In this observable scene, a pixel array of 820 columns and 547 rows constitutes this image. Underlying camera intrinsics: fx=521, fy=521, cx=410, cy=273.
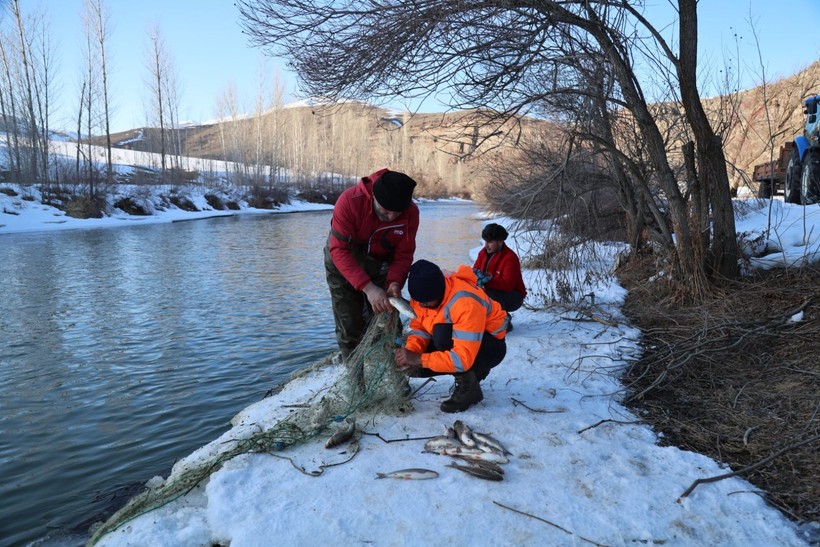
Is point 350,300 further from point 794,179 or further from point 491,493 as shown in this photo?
point 794,179

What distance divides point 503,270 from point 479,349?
7.40 feet

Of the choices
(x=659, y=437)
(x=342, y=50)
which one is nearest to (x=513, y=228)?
(x=342, y=50)

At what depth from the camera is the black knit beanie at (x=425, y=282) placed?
3.62 m

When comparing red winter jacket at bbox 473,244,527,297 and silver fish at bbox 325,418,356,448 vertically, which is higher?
red winter jacket at bbox 473,244,527,297

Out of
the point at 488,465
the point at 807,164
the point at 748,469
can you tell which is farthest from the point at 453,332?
the point at 807,164

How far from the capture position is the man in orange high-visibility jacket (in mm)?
3688

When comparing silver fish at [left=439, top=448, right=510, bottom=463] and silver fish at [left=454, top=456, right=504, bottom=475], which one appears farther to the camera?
silver fish at [left=439, top=448, right=510, bottom=463]

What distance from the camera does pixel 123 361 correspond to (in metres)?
7.04

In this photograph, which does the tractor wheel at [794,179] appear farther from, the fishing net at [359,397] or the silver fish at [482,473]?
the silver fish at [482,473]

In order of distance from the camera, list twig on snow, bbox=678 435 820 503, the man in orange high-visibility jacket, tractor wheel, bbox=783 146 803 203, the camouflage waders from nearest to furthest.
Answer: twig on snow, bbox=678 435 820 503 → the man in orange high-visibility jacket → the camouflage waders → tractor wheel, bbox=783 146 803 203

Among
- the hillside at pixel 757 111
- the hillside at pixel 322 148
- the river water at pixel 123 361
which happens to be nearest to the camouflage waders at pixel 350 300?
the river water at pixel 123 361

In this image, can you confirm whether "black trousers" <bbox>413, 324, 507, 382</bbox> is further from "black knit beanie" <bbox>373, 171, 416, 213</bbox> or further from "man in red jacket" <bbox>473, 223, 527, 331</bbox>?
"man in red jacket" <bbox>473, 223, 527, 331</bbox>

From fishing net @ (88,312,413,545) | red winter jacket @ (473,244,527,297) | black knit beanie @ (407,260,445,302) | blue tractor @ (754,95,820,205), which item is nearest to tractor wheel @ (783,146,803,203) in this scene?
blue tractor @ (754,95,820,205)

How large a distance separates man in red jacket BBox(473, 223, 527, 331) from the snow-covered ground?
69.3 inches
